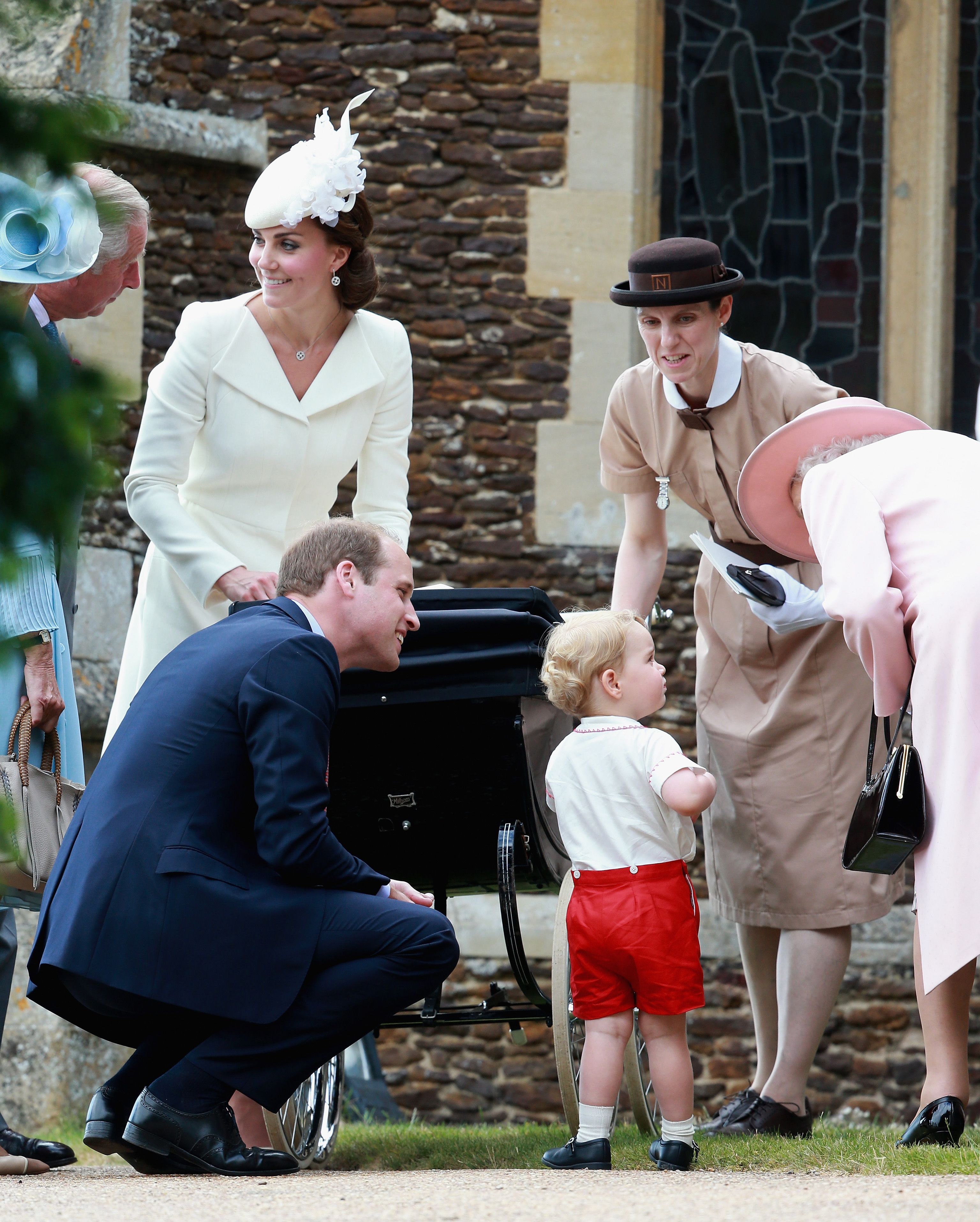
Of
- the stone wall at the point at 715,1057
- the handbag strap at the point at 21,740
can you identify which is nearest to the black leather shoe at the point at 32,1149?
the handbag strap at the point at 21,740

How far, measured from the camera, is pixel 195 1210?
2346mm

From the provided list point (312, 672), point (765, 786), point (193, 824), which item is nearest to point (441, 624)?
point (312, 672)

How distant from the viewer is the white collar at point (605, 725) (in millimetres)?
3240

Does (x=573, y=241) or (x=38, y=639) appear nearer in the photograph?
(x=38, y=639)

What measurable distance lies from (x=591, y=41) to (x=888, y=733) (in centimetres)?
428

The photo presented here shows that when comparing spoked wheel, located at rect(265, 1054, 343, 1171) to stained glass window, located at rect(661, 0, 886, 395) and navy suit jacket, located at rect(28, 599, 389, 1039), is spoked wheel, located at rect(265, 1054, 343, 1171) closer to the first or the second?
navy suit jacket, located at rect(28, 599, 389, 1039)

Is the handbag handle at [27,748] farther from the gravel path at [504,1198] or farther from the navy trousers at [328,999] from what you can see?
the gravel path at [504,1198]

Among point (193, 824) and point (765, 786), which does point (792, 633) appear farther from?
point (193, 824)

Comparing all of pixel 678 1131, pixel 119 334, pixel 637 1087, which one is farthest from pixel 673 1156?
pixel 119 334

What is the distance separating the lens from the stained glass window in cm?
727

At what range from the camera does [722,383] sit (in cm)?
382

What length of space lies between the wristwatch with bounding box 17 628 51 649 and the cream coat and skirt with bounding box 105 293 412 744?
10.9 inches

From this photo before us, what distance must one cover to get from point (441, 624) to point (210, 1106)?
3.49 ft

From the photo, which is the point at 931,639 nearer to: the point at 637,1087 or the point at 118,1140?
the point at 637,1087
